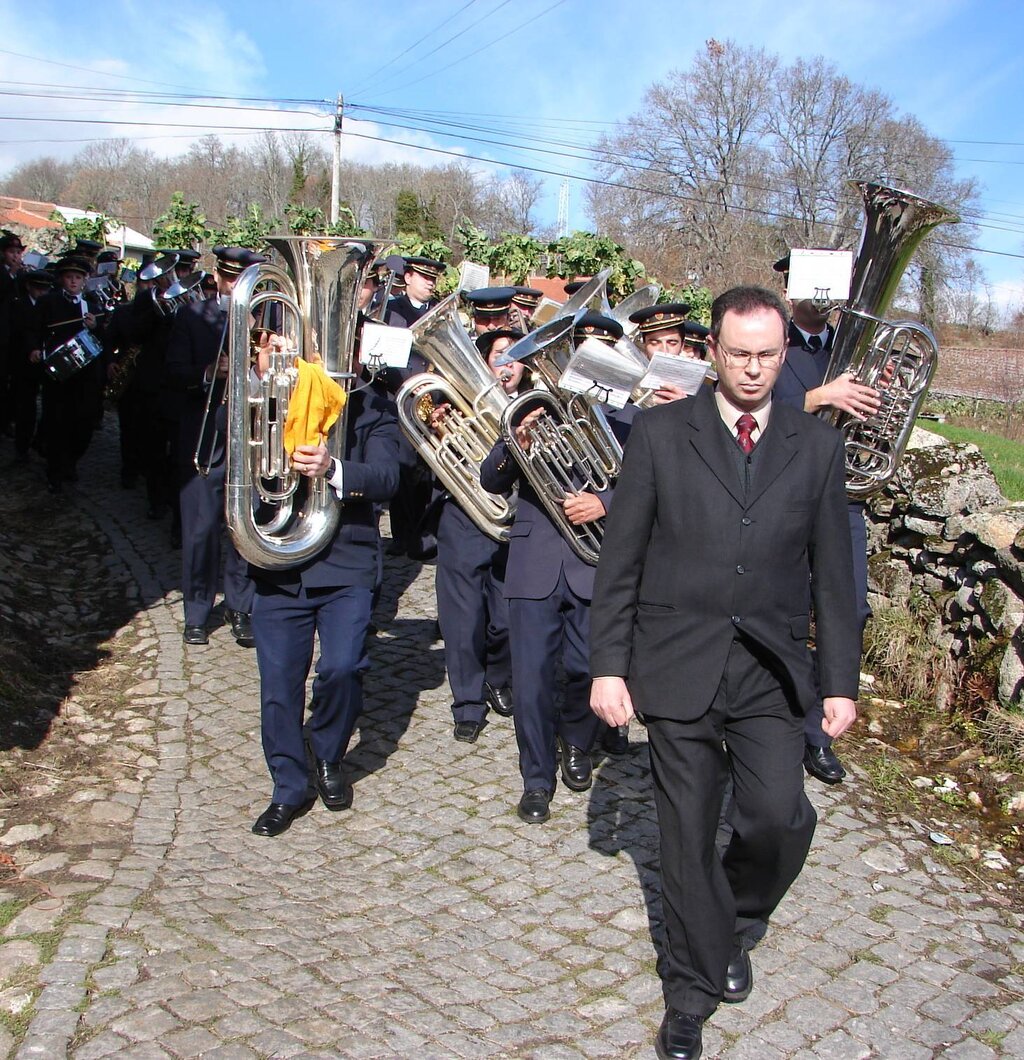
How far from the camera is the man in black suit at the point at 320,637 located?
4.53 metres

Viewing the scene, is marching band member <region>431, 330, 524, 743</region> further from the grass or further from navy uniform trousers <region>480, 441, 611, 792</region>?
the grass

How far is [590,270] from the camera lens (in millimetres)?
15336

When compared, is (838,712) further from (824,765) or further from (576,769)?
(824,765)

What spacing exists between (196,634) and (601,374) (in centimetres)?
356

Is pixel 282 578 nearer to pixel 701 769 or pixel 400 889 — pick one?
pixel 400 889

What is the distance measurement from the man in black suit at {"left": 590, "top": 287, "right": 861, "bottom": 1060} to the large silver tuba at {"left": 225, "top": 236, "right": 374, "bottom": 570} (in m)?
1.63

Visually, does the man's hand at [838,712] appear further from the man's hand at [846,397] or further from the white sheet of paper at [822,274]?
the white sheet of paper at [822,274]

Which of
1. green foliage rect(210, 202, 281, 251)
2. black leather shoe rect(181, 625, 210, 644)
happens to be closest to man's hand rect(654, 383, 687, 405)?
black leather shoe rect(181, 625, 210, 644)

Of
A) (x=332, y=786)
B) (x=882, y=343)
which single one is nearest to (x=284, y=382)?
(x=332, y=786)

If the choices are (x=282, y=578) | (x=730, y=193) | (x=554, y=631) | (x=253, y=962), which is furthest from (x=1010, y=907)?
(x=730, y=193)

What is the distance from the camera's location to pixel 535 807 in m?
4.76

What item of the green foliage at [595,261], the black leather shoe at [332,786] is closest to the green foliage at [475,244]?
the green foliage at [595,261]

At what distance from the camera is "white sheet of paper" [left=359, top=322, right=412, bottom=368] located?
486cm

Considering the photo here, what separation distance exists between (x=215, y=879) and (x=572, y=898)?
1.30 m
